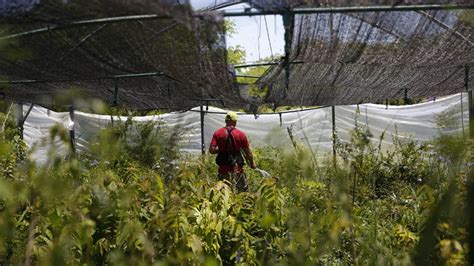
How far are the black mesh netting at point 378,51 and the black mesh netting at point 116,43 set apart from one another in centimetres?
64

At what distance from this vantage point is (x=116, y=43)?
3.94 m

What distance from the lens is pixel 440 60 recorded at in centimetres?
521

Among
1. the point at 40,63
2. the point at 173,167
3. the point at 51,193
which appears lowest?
the point at 173,167

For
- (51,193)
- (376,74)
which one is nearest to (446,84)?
(376,74)

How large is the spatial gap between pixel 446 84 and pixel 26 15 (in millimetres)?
5592

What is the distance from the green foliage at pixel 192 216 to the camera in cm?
124

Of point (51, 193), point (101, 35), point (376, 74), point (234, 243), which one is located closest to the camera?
point (51, 193)

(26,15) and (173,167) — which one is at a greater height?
(26,15)

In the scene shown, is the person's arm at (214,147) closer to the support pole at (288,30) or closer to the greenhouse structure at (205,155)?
the greenhouse structure at (205,155)

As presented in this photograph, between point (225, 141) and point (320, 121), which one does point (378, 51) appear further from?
point (320, 121)

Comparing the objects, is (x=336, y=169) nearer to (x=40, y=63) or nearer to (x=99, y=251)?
(x=99, y=251)

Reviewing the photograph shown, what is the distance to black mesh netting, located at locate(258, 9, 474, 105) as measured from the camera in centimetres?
389

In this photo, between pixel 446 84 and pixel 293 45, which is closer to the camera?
pixel 293 45

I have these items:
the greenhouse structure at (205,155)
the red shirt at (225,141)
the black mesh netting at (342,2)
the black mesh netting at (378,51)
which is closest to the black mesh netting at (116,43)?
the greenhouse structure at (205,155)
